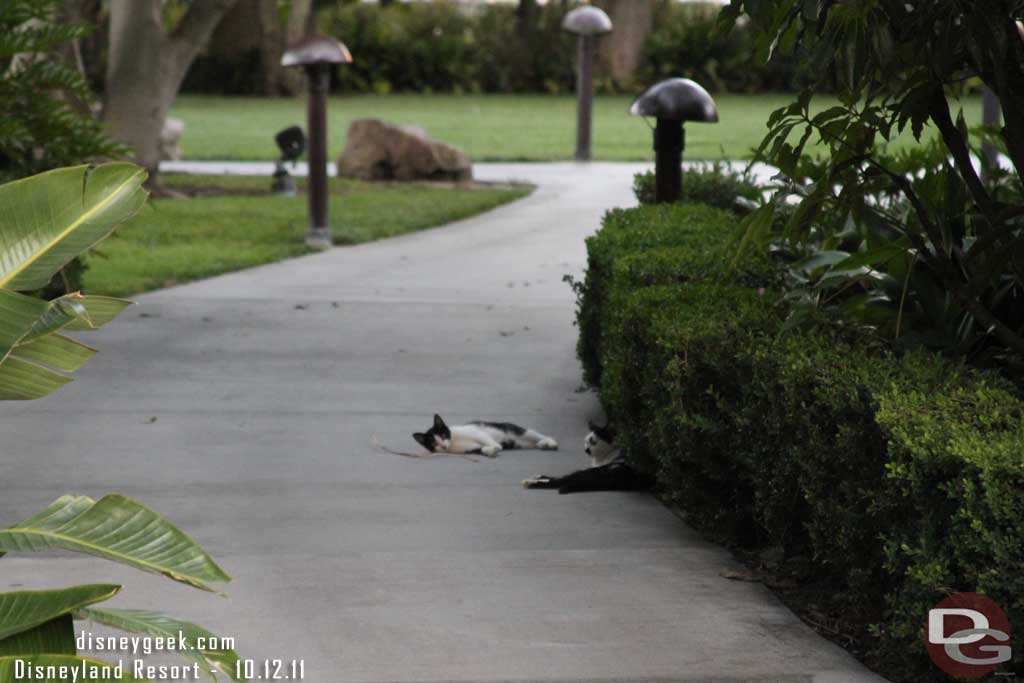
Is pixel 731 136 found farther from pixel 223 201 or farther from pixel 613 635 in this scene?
pixel 613 635

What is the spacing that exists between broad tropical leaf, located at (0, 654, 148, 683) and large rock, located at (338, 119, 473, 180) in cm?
1661

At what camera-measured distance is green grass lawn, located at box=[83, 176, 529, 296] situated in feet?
38.7

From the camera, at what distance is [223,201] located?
16.6m

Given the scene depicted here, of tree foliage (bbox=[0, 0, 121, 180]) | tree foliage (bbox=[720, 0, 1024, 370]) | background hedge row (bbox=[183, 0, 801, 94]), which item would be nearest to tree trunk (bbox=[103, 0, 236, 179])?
tree foliage (bbox=[0, 0, 121, 180])

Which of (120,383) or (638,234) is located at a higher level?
(638,234)

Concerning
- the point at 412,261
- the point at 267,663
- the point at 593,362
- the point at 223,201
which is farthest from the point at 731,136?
the point at 267,663

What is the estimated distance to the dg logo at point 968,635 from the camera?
355cm

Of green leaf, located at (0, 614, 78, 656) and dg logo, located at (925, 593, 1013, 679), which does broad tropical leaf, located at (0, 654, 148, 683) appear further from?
dg logo, located at (925, 593, 1013, 679)

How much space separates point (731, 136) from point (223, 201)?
12.3 metres

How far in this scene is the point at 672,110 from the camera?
8617 millimetres

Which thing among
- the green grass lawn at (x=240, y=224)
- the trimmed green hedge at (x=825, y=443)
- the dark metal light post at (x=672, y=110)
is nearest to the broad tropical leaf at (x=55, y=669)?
the trimmed green hedge at (x=825, y=443)

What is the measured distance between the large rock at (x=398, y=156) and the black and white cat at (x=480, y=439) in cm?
1268

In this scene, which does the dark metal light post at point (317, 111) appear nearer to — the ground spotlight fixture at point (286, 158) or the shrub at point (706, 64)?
the ground spotlight fixture at point (286, 158)

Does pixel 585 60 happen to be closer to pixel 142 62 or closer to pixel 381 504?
pixel 142 62
